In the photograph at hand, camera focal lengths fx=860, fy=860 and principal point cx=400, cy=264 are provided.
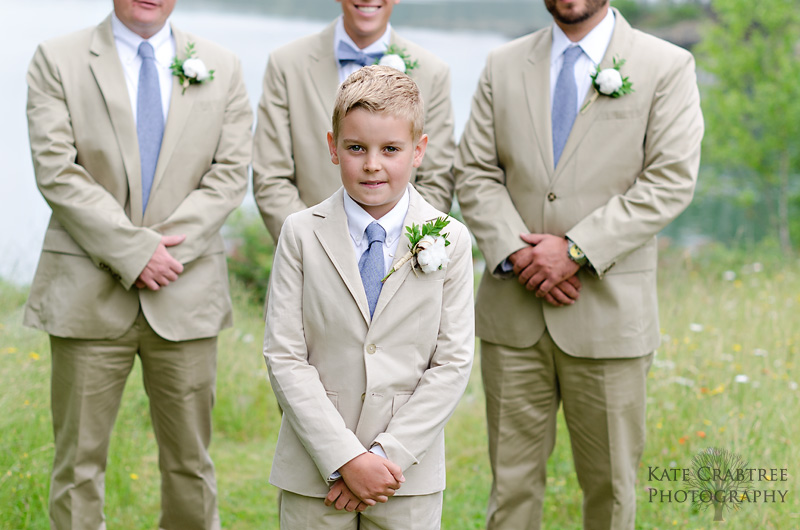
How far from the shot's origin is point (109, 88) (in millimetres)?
3426

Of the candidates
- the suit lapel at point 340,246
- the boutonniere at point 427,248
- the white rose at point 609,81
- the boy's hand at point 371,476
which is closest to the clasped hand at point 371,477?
the boy's hand at point 371,476

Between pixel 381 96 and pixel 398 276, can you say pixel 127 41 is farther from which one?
pixel 398 276

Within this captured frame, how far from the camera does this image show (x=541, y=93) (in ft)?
11.3

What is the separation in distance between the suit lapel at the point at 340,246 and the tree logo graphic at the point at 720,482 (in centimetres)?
217

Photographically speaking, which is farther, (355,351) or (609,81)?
(609,81)

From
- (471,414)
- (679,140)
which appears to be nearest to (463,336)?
(679,140)

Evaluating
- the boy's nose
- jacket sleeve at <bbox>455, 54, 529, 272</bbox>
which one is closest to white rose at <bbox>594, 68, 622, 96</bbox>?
jacket sleeve at <bbox>455, 54, 529, 272</bbox>

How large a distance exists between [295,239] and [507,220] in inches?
42.7

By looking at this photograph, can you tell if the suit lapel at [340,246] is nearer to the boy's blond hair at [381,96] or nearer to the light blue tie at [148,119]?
the boy's blond hair at [381,96]

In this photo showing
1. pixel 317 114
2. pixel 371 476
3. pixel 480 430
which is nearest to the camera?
pixel 371 476

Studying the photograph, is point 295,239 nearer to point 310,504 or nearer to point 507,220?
point 310,504

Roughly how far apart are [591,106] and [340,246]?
1.34 m

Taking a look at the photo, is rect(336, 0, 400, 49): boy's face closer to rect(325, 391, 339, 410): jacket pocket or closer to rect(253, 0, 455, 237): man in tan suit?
rect(253, 0, 455, 237): man in tan suit

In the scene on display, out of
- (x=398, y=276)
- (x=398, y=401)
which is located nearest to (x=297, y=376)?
(x=398, y=401)
